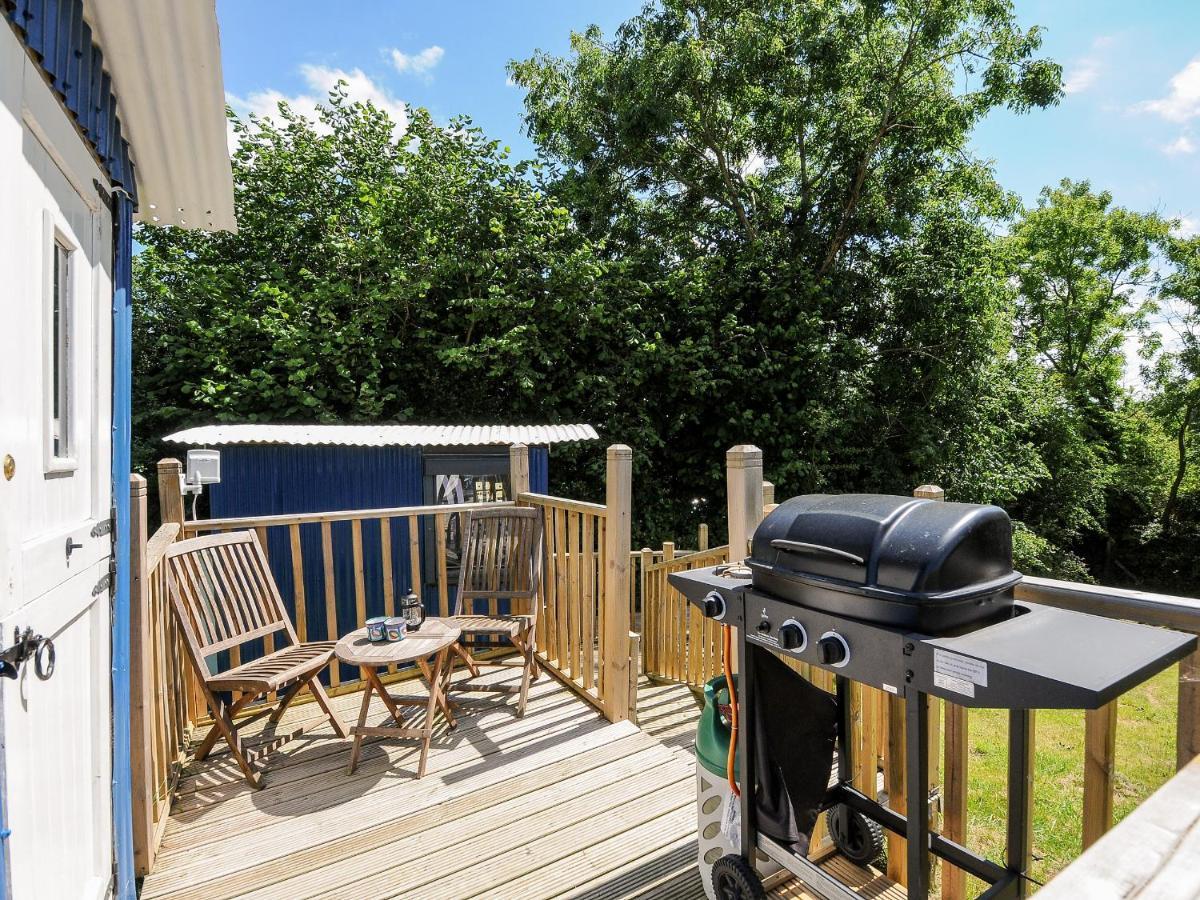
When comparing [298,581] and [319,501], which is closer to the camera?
[298,581]

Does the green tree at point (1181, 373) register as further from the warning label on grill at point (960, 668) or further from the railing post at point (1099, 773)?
the warning label on grill at point (960, 668)

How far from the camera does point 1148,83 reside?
1373 centimetres

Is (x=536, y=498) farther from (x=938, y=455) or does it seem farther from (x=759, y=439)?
(x=938, y=455)

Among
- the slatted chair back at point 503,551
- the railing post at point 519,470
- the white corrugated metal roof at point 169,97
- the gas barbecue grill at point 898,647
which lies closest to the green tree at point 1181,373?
the railing post at point 519,470

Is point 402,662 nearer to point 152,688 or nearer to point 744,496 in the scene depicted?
point 152,688

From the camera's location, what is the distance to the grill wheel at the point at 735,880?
173 centimetres

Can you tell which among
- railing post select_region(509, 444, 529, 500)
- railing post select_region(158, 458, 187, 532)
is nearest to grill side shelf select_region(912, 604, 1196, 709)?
railing post select_region(158, 458, 187, 532)

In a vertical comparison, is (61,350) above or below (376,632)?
above

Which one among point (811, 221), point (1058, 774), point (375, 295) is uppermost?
point (811, 221)

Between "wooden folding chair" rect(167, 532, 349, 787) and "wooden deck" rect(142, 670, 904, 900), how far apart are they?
0.22 metres

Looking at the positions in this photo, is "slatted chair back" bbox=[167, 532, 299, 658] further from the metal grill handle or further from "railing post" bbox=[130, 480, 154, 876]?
the metal grill handle

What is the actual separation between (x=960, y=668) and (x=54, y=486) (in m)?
2.04

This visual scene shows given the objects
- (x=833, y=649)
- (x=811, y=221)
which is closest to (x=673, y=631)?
Result: (x=833, y=649)

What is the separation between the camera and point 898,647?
4.18 feet
